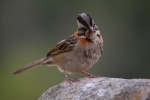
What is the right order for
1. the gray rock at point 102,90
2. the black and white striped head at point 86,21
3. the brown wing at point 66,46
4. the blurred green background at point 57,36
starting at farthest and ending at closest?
the blurred green background at point 57,36, the brown wing at point 66,46, the black and white striped head at point 86,21, the gray rock at point 102,90

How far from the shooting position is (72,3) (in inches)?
1422

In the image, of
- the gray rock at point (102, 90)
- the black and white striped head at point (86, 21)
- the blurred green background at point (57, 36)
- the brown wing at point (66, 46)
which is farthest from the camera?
the blurred green background at point (57, 36)

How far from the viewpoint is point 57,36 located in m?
30.0

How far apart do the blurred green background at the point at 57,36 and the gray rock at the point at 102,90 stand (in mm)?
12562

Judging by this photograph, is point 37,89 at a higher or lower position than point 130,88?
lower

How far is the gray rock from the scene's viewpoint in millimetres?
7020

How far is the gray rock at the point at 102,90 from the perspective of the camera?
23.0ft

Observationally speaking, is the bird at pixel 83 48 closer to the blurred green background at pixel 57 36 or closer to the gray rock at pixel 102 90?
the gray rock at pixel 102 90

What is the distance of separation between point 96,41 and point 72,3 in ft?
89.2

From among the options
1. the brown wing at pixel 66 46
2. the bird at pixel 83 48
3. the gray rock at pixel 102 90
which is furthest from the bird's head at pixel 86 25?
the gray rock at pixel 102 90

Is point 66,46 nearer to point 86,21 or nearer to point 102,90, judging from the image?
point 86,21

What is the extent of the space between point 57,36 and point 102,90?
2272cm

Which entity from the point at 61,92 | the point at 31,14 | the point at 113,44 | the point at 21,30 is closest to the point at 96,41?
the point at 61,92

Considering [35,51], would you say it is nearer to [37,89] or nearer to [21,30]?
[21,30]
